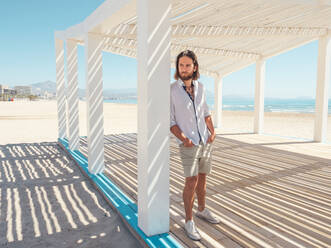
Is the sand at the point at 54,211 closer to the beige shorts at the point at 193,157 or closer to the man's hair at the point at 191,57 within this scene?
the beige shorts at the point at 193,157

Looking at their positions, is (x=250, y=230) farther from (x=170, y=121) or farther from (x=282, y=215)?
(x=170, y=121)

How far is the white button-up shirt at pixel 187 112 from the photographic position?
2027 mm

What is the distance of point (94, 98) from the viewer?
3916 millimetres

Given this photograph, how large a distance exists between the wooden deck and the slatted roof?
2.39 m

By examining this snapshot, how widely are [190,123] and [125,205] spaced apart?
1416 millimetres

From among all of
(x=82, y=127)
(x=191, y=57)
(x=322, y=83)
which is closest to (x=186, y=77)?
(x=191, y=57)

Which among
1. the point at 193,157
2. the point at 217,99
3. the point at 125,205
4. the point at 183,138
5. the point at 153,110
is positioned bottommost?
the point at 125,205

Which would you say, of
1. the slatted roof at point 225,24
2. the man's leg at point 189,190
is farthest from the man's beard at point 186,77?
the slatted roof at point 225,24

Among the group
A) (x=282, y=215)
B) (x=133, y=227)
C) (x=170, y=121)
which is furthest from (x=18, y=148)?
(x=282, y=215)

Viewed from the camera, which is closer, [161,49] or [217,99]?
[161,49]

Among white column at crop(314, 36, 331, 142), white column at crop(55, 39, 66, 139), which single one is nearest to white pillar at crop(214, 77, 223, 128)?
white column at crop(314, 36, 331, 142)

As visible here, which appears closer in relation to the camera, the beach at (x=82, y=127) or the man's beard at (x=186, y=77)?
the man's beard at (x=186, y=77)

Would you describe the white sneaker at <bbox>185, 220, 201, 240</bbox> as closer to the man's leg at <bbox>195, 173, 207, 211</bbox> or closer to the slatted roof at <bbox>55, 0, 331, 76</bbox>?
the man's leg at <bbox>195, 173, 207, 211</bbox>

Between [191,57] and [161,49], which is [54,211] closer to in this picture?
[161,49]
